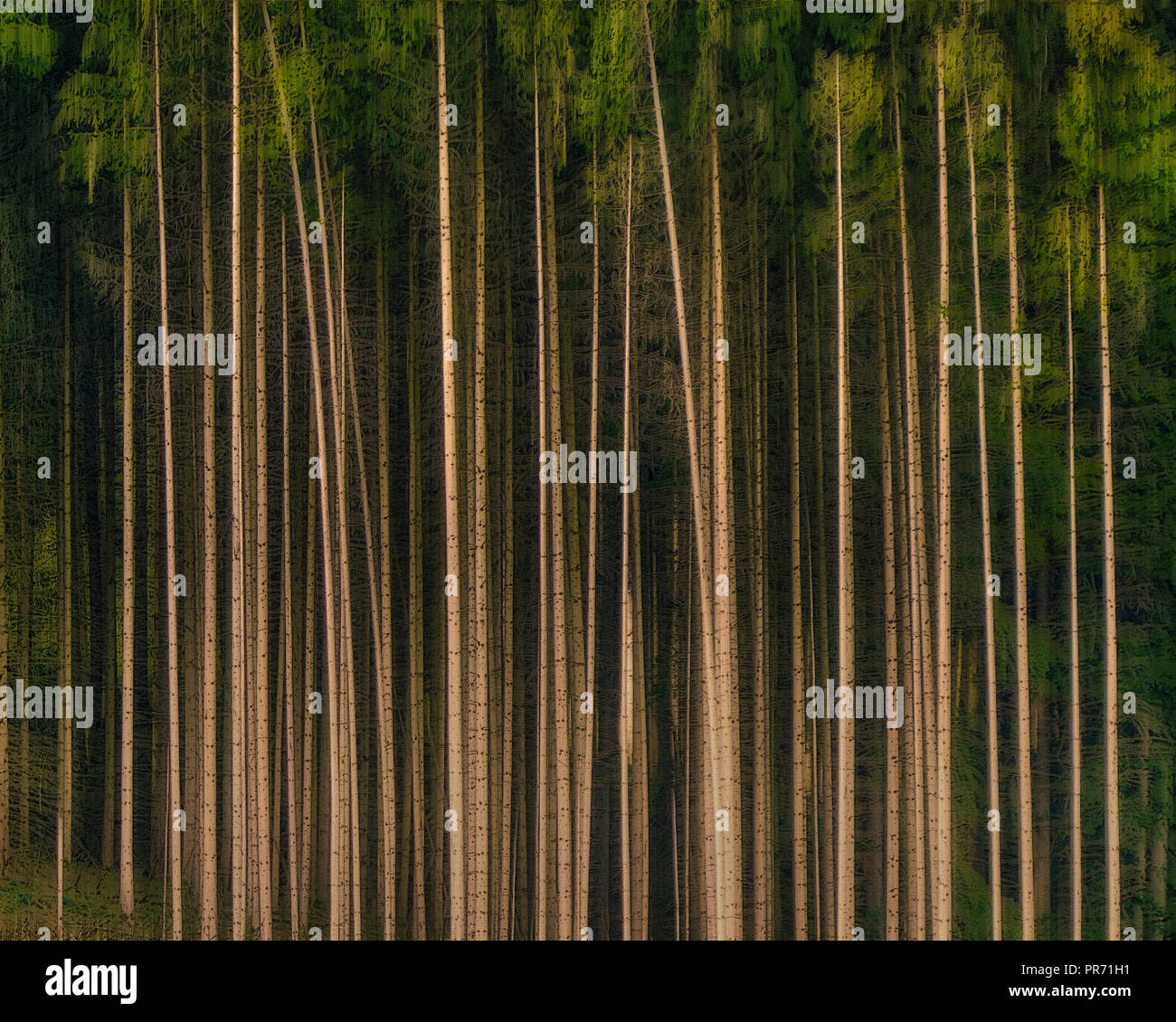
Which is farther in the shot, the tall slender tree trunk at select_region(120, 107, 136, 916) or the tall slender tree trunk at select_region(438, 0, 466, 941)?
the tall slender tree trunk at select_region(120, 107, 136, 916)

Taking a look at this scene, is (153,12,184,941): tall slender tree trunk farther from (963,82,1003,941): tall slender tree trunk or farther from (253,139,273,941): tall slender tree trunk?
(963,82,1003,941): tall slender tree trunk

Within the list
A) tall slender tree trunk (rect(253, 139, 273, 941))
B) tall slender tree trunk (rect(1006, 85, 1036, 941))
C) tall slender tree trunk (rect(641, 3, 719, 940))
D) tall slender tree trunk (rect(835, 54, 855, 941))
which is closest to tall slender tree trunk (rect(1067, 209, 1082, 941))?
tall slender tree trunk (rect(1006, 85, 1036, 941))

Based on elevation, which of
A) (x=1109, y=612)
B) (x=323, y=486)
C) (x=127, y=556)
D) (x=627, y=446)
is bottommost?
(x=1109, y=612)

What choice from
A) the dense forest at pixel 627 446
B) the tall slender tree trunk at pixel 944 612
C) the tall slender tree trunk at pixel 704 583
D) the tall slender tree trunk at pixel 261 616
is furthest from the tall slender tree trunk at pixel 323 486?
the tall slender tree trunk at pixel 944 612

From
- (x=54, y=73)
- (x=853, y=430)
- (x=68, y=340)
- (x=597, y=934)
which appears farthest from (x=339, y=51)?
(x=597, y=934)

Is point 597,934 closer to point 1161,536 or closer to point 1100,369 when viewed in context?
point 1161,536

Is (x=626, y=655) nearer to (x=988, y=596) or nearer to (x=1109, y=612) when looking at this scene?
(x=988, y=596)

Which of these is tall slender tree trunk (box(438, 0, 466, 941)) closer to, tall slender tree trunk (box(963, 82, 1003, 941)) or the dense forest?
the dense forest

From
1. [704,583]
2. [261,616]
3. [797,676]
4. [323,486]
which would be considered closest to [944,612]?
[797,676]
